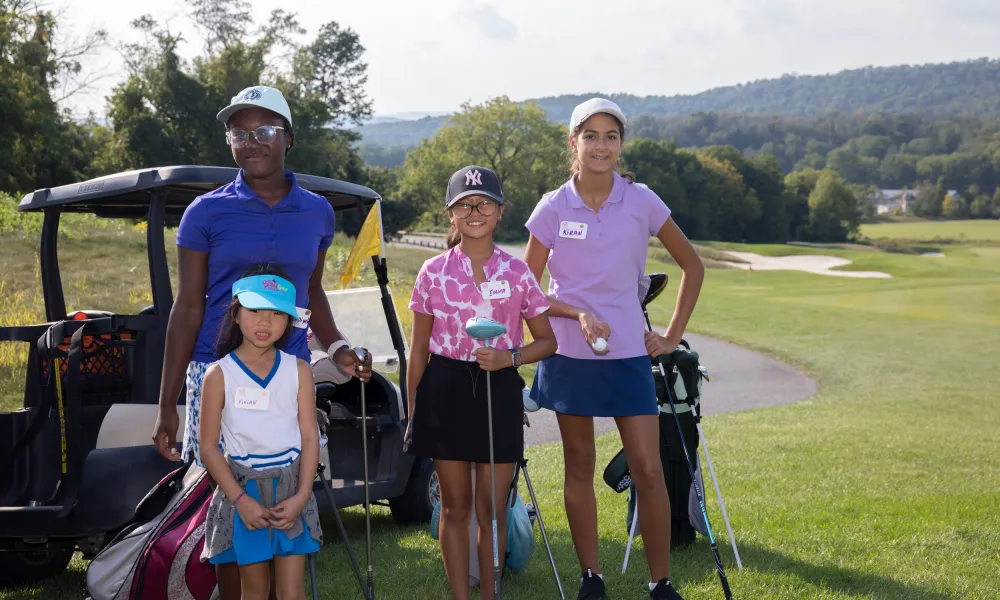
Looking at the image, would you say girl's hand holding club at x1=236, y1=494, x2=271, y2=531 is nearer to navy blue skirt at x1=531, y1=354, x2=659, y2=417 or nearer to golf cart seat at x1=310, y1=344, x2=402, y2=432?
navy blue skirt at x1=531, y1=354, x2=659, y2=417

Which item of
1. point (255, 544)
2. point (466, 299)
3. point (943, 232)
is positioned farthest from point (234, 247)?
point (943, 232)

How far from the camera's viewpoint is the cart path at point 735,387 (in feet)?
A: 41.8

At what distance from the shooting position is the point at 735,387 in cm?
1734

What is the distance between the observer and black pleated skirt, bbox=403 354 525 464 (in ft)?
13.2

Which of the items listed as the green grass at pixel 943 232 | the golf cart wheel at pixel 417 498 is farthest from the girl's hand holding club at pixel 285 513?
the green grass at pixel 943 232

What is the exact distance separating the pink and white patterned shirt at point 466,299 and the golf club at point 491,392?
8cm

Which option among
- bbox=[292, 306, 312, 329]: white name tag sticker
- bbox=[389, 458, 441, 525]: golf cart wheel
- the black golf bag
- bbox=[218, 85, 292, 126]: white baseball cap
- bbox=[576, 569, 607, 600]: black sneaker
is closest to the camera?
bbox=[292, 306, 312, 329]: white name tag sticker

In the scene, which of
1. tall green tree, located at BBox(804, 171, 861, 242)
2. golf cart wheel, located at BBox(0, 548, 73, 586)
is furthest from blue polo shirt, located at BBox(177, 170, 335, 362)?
tall green tree, located at BBox(804, 171, 861, 242)

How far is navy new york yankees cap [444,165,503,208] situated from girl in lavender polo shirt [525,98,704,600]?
0.45 m

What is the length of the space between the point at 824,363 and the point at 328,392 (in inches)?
653

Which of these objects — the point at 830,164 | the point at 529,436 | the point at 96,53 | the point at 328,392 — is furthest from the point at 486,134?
the point at 830,164

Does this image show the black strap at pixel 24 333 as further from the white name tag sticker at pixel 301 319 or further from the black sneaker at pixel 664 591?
the black sneaker at pixel 664 591

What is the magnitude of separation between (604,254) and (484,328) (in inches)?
34.5

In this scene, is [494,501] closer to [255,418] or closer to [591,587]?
[591,587]
